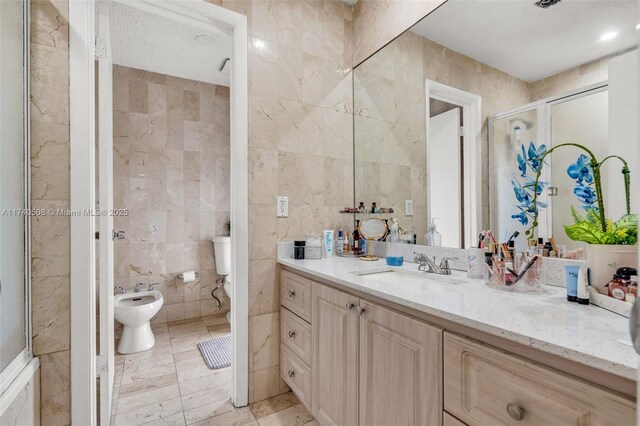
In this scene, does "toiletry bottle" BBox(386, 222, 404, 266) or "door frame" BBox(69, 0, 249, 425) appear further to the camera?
"toiletry bottle" BBox(386, 222, 404, 266)

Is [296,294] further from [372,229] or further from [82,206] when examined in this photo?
[82,206]

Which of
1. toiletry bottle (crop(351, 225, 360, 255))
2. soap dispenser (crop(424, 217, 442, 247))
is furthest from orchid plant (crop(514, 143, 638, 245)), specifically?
toiletry bottle (crop(351, 225, 360, 255))

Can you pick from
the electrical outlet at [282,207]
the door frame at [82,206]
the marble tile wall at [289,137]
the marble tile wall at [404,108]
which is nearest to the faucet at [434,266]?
the marble tile wall at [404,108]

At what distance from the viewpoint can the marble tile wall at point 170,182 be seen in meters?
2.76

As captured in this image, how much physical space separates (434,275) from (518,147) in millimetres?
644

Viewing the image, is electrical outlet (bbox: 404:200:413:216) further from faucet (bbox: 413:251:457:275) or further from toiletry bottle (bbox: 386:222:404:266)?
faucet (bbox: 413:251:457:275)

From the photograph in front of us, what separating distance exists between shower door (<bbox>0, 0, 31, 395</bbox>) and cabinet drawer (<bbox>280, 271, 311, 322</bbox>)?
1.08m

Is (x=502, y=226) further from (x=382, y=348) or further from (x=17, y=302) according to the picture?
(x=17, y=302)

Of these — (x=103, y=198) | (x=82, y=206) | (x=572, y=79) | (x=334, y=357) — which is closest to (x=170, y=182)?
(x=103, y=198)

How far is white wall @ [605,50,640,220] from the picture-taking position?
91cm

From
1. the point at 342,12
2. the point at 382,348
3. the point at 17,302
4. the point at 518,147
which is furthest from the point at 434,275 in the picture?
the point at 342,12

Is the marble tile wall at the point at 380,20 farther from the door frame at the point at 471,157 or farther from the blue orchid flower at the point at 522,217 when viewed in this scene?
the blue orchid flower at the point at 522,217

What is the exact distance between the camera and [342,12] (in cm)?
208

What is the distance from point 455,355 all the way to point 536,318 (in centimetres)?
21
